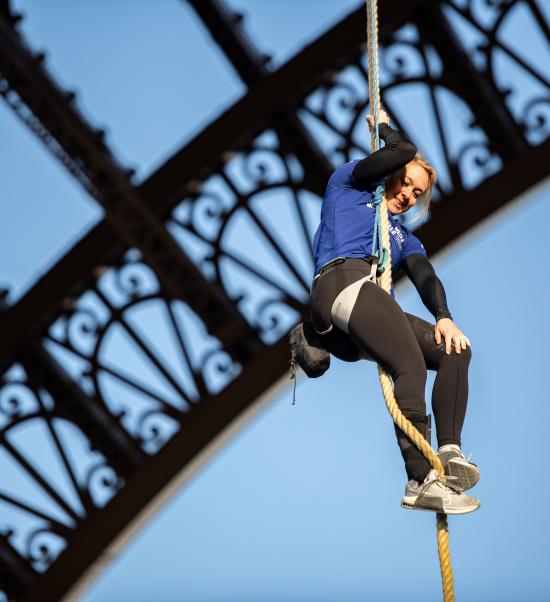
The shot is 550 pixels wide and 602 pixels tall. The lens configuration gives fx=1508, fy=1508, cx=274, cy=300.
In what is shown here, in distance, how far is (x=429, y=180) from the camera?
4.77m

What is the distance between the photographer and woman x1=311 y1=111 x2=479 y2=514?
440cm

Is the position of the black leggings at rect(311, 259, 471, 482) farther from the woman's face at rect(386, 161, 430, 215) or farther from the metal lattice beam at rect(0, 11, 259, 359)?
the metal lattice beam at rect(0, 11, 259, 359)

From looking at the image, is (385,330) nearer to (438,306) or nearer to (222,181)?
(438,306)

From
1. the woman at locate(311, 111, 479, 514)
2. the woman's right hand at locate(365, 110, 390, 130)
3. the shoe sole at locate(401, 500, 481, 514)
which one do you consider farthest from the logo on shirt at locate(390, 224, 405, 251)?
the shoe sole at locate(401, 500, 481, 514)

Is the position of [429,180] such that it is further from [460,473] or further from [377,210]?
[460,473]

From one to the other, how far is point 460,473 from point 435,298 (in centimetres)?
60

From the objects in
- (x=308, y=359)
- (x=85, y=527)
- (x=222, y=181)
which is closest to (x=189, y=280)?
(x=222, y=181)

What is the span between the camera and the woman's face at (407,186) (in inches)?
186

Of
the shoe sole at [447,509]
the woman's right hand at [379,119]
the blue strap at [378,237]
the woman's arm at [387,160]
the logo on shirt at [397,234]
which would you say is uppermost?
the woman's right hand at [379,119]

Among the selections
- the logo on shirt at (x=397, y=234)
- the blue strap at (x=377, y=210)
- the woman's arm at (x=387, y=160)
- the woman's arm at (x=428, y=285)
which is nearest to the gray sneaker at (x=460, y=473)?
the woman's arm at (x=428, y=285)

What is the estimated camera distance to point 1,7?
27.0 feet

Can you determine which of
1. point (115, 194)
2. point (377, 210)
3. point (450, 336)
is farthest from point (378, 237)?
point (115, 194)

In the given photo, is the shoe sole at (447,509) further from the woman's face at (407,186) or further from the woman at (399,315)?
the woman's face at (407,186)

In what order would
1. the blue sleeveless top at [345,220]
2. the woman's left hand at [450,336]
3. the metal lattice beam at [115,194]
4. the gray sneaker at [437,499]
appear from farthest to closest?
the metal lattice beam at [115,194]
the blue sleeveless top at [345,220]
the woman's left hand at [450,336]
the gray sneaker at [437,499]
